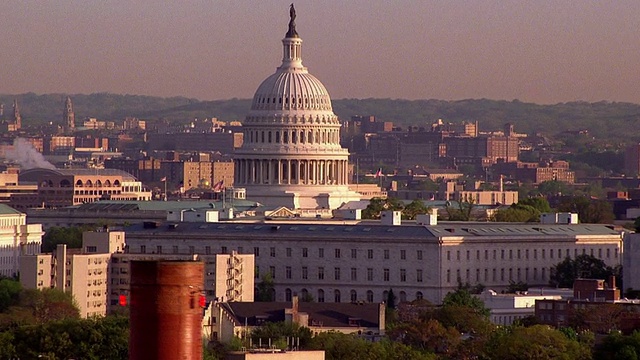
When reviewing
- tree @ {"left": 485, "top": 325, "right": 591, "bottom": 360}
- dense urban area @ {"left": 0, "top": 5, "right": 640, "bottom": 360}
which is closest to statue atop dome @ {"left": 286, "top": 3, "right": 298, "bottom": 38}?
dense urban area @ {"left": 0, "top": 5, "right": 640, "bottom": 360}

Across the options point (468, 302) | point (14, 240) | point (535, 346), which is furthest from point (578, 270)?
point (535, 346)

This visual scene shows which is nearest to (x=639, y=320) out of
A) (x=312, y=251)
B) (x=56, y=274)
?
(x=56, y=274)

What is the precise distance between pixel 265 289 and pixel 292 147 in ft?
160

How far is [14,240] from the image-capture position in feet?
504

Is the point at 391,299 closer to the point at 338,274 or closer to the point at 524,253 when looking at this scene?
the point at 338,274

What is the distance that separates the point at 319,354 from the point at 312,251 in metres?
65.4

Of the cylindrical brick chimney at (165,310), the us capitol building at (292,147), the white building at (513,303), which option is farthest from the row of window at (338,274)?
the cylindrical brick chimney at (165,310)

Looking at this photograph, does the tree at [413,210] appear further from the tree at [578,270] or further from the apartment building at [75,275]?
the apartment building at [75,275]

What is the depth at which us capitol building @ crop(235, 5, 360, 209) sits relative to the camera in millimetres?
181250

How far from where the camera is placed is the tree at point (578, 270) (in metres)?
134

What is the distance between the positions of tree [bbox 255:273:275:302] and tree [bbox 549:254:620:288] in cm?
1368

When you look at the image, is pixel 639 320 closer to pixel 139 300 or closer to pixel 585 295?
pixel 585 295

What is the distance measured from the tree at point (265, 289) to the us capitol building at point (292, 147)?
1734 inches

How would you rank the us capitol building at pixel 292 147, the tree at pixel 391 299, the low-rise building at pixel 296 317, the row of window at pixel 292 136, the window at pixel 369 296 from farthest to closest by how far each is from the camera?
the row of window at pixel 292 136 < the us capitol building at pixel 292 147 < the window at pixel 369 296 < the tree at pixel 391 299 < the low-rise building at pixel 296 317
